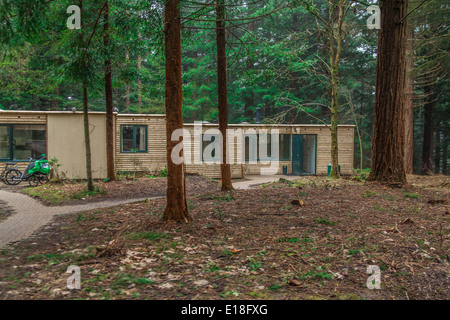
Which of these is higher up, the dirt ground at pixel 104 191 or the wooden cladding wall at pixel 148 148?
the wooden cladding wall at pixel 148 148

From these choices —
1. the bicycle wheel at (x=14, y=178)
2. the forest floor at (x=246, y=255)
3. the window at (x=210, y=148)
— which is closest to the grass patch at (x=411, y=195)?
the forest floor at (x=246, y=255)

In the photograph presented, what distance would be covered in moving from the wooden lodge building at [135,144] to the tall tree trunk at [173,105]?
8446 mm

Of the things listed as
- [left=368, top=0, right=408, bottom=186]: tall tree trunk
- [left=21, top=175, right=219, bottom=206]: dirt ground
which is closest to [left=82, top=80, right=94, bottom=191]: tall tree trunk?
[left=21, top=175, right=219, bottom=206]: dirt ground

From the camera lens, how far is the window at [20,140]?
1286cm

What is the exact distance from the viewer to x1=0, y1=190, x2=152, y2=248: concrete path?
5004mm

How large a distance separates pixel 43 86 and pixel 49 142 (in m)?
3.94

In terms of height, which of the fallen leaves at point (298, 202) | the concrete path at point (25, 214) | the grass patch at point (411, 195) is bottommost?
the concrete path at point (25, 214)

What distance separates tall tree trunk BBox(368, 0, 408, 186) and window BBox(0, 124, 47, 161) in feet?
41.2

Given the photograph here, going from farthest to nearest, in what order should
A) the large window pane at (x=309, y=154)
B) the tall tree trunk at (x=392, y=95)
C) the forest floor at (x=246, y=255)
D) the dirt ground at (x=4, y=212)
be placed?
the large window pane at (x=309, y=154) → the tall tree trunk at (x=392, y=95) → the dirt ground at (x=4, y=212) → the forest floor at (x=246, y=255)

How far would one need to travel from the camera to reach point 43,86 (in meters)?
8.84

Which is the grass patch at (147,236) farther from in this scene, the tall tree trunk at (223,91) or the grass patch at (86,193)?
the grass patch at (86,193)

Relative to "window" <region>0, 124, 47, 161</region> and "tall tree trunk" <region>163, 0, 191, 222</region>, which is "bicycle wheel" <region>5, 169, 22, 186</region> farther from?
"tall tree trunk" <region>163, 0, 191, 222</region>

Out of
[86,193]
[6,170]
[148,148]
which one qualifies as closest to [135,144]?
[148,148]

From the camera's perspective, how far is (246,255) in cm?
357
